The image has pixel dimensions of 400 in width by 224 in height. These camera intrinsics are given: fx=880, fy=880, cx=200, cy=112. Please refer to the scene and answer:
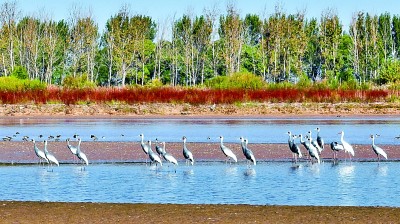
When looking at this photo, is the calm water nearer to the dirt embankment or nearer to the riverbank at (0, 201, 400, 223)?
the dirt embankment

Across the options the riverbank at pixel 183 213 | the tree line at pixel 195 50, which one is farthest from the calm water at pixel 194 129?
the tree line at pixel 195 50

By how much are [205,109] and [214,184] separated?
34.3m

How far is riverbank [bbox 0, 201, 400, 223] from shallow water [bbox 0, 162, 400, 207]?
1140mm

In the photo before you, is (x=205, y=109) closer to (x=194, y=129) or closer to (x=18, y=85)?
(x=194, y=129)

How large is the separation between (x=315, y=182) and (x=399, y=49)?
90248 mm

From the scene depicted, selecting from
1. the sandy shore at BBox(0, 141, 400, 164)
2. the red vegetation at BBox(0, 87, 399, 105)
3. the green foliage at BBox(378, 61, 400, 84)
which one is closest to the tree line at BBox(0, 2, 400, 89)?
the green foliage at BBox(378, 61, 400, 84)

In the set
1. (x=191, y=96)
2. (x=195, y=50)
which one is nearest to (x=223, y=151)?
(x=191, y=96)

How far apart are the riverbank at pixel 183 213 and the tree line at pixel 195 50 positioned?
76.2 m

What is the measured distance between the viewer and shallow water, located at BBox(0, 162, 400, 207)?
1455 centimetres

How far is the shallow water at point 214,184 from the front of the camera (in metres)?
14.5

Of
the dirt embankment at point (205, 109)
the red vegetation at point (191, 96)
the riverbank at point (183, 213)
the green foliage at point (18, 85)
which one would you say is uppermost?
the green foliage at point (18, 85)

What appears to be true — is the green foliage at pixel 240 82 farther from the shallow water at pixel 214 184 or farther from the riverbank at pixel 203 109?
the shallow water at pixel 214 184

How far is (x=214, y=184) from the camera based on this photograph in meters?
16.7

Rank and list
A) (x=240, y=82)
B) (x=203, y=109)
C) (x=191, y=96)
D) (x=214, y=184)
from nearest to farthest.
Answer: (x=214, y=184) → (x=203, y=109) → (x=191, y=96) → (x=240, y=82)
